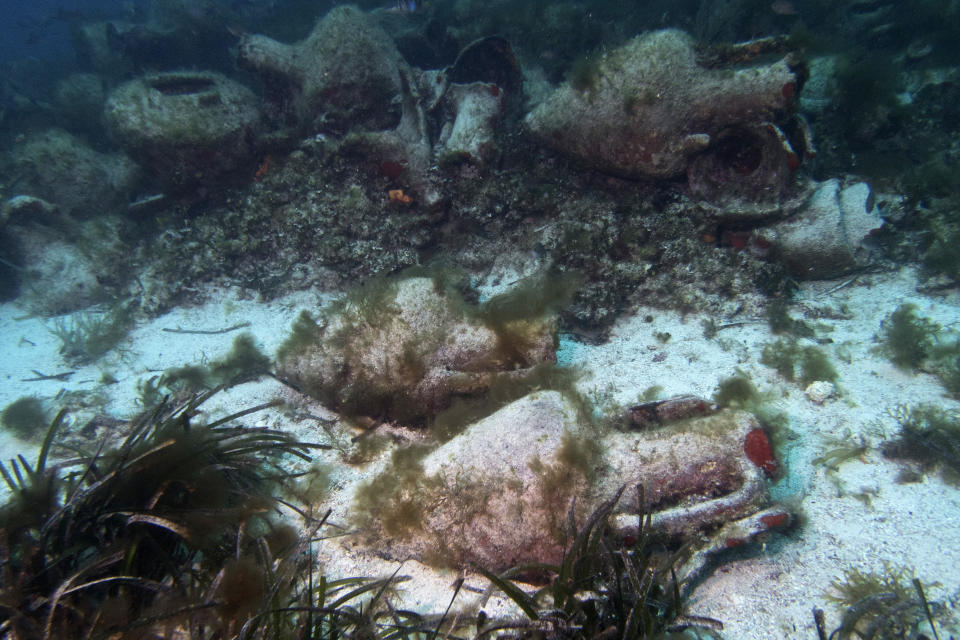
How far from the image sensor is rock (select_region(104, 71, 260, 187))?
6203 mm

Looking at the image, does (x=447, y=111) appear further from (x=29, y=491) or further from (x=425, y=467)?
(x=29, y=491)

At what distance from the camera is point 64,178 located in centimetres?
809

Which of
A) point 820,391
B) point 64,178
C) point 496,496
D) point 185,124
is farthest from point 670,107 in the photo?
point 64,178

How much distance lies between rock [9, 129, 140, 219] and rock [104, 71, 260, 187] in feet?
7.18

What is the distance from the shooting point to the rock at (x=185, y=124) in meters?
6.20

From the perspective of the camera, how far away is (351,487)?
352cm

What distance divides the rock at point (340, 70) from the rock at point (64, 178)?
13.0 ft

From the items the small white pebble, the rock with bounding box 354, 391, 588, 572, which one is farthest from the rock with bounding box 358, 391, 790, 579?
the small white pebble

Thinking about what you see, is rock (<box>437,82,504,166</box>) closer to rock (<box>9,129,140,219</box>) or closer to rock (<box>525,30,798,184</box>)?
rock (<box>525,30,798,184</box>)

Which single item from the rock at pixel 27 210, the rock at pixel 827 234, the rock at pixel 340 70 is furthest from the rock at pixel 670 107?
the rock at pixel 27 210

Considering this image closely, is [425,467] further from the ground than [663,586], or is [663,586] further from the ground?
[425,467]

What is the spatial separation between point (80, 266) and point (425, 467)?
29.9 feet

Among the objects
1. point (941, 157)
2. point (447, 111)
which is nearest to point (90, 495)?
point (447, 111)

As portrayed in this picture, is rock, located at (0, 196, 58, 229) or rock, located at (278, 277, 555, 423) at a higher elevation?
rock, located at (0, 196, 58, 229)
